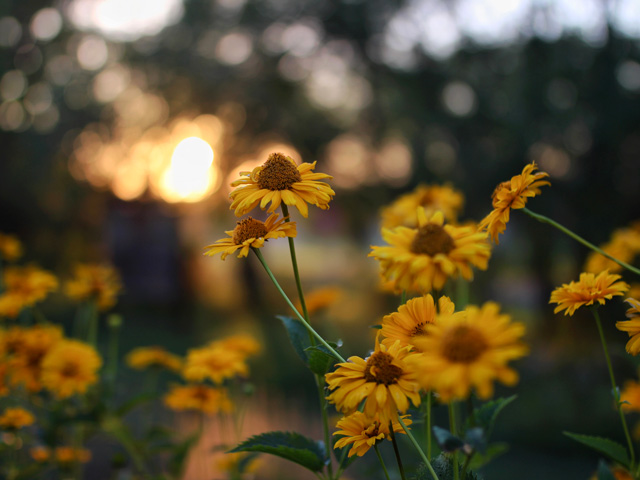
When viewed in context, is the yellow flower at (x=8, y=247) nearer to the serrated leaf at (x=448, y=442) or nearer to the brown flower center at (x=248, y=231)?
the brown flower center at (x=248, y=231)

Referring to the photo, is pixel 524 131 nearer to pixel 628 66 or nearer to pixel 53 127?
pixel 628 66

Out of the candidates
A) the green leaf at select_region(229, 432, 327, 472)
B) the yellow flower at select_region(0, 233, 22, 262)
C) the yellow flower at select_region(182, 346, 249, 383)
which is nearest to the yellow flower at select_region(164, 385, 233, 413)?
the yellow flower at select_region(182, 346, 249, 383)

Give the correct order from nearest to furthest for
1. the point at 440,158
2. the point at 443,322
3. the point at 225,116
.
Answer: the point at 443,322, the point at 440,158, the point at 225,116

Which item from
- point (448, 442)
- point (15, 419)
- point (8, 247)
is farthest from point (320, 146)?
point (448, 442)

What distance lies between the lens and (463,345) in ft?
1.95

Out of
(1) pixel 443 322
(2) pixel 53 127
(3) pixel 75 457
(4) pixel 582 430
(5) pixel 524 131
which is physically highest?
(2) pixel 53 127

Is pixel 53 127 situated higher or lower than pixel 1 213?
higher

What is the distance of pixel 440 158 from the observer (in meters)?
5.52

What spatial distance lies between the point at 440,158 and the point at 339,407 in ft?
16.7

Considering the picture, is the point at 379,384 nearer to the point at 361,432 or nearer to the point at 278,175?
the point at 361,432

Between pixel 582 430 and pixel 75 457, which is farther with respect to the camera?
pixel 582 430

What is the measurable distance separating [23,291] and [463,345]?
6.28ft

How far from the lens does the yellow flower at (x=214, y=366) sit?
5.36 ft

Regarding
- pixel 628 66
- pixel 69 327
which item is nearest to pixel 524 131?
pixel 628 66
